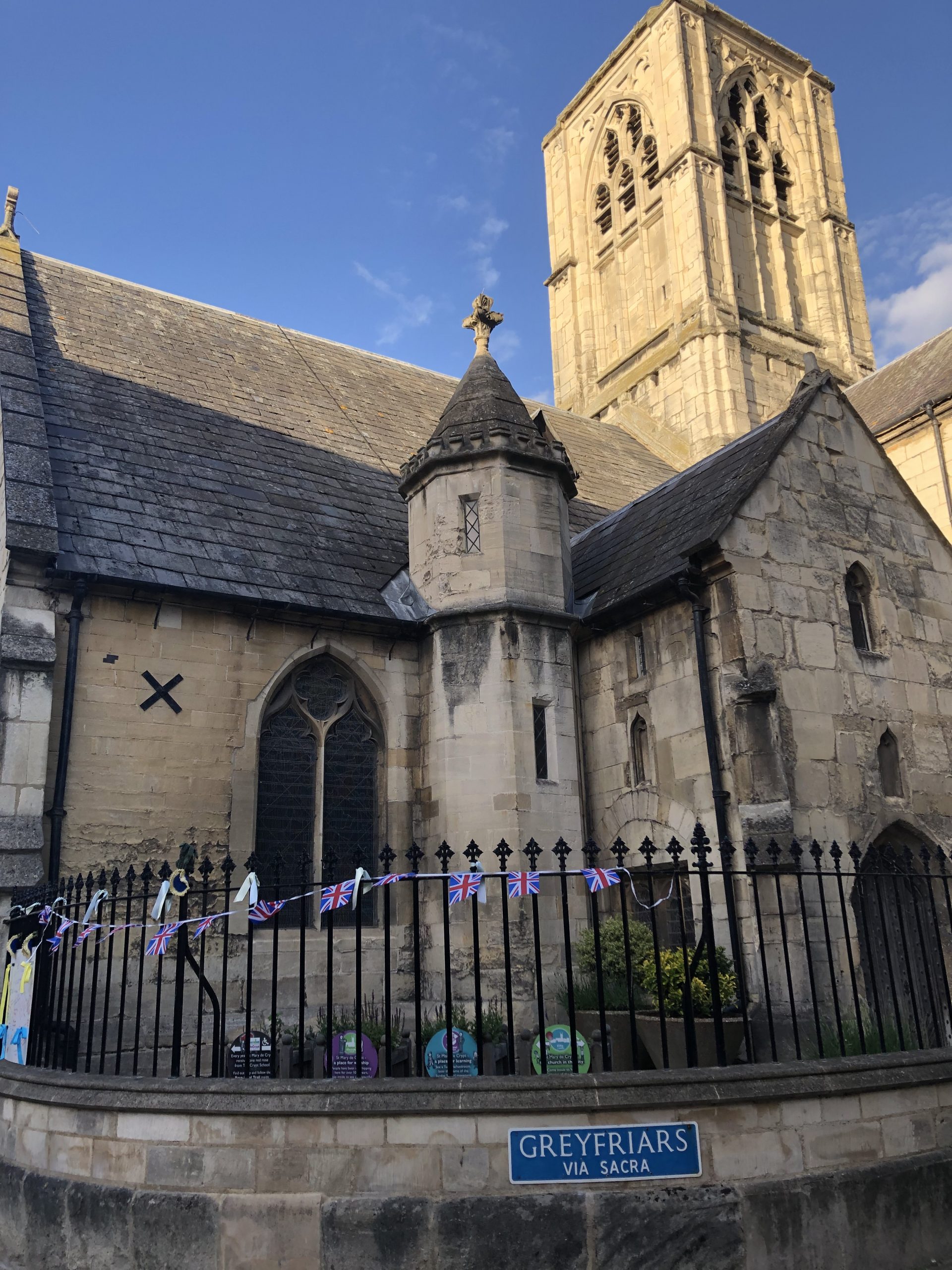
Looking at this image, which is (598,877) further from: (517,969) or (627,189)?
(627,189)

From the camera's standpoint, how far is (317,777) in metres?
12.1

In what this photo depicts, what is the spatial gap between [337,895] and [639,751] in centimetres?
618

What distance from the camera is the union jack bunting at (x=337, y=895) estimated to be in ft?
21.8

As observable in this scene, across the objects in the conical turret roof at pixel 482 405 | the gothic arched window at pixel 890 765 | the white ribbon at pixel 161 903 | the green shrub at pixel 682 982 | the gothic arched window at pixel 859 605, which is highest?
the conical turret roof at pixel 482 405

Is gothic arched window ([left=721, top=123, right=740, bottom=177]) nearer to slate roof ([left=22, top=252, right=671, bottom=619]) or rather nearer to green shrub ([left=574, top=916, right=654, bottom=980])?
slate roof ([left=22, top=252, right=671, bottom=619])

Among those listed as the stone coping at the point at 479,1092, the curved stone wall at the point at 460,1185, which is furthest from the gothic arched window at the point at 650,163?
the curved stone wall at the point at 460,1185

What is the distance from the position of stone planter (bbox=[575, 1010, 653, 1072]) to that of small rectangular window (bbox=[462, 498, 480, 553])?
5.60 meters

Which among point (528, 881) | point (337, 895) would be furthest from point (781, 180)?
point (337, 895)

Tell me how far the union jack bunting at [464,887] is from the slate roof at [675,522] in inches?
223

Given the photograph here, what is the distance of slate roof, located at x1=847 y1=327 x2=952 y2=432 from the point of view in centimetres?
2067

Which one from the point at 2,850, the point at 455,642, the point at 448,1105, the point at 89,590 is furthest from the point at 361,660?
the point at 448,1105

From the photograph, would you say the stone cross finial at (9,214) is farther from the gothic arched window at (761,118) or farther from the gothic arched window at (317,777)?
the gothic arched window at (761,118)

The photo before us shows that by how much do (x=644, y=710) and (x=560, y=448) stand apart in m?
3.69

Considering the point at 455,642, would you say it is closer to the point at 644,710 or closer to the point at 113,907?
the point at 644,710
